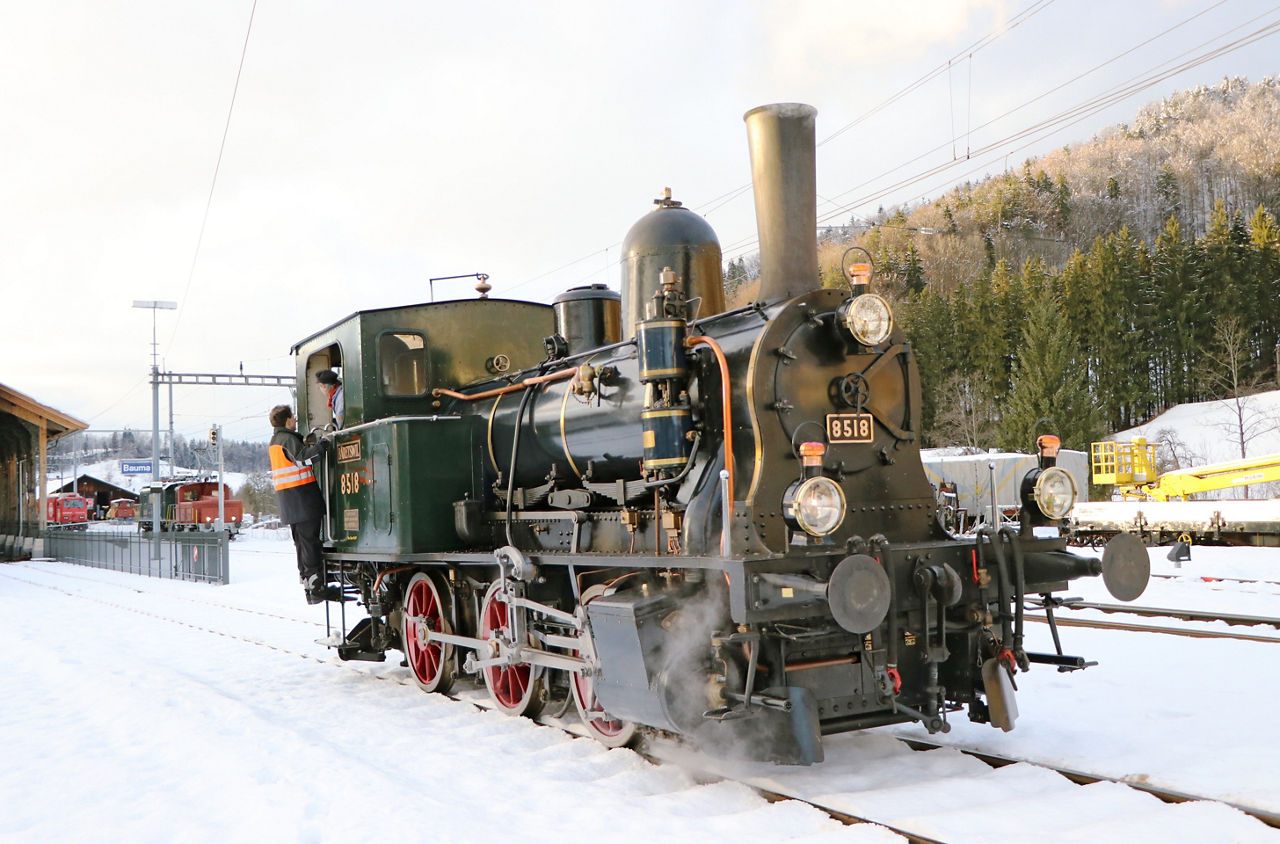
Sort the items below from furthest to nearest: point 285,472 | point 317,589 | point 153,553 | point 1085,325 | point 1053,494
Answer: point 1085,325
point 153,553
point 317,589
point 285,472
point 1053,494

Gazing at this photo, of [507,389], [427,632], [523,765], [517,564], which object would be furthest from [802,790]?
Answer: [427,632]

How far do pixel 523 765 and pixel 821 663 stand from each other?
1841mm

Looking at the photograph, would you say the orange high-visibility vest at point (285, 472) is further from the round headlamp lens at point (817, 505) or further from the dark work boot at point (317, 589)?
the round headlamp lens at point (817, 505)

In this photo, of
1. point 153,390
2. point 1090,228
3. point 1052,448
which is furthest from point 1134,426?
point 1052,448

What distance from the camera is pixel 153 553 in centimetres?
2553

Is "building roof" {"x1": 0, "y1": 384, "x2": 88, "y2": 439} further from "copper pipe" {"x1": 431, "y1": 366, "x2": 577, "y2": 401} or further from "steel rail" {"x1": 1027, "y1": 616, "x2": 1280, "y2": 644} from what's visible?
"steel rail" {"x1": 1027, "y1": 616, "x2": 1280, "y2": 644}

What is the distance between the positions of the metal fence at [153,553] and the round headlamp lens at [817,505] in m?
18.1

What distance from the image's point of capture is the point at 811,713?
450 cm

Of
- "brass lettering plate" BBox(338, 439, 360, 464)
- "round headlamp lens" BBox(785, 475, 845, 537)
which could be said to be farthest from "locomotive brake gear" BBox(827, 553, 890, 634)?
"brass lettering plate" BBox(338, 439, 360, 464)

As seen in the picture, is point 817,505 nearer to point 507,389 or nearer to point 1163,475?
→ point 507,389

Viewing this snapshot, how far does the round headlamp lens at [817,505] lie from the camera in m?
4.47

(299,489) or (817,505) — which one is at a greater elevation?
(299,489)

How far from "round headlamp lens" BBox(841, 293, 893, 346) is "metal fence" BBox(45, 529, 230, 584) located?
18.0m

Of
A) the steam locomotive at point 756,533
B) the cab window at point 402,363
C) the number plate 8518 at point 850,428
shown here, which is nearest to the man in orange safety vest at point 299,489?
the cab window at point 402,363
